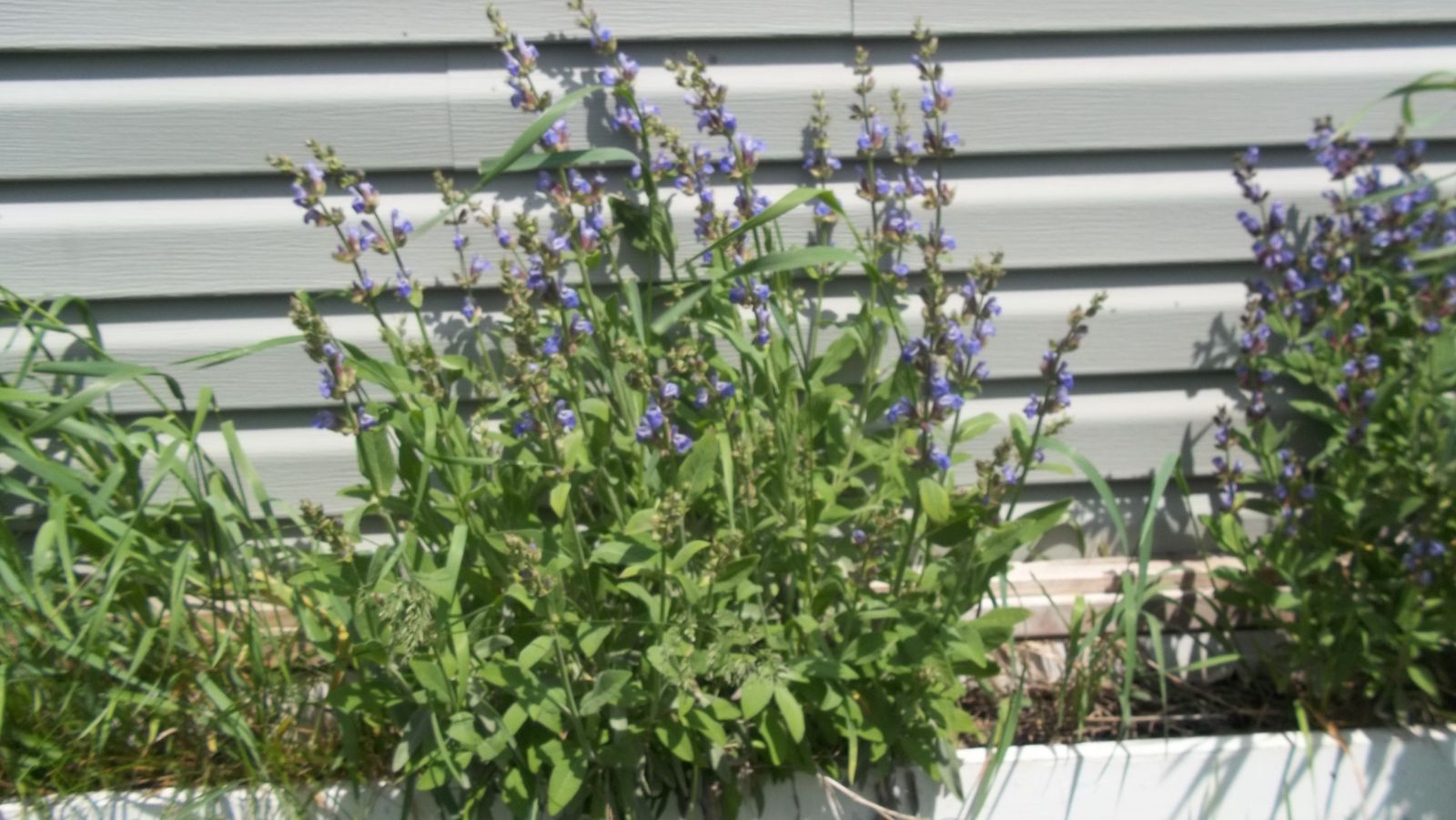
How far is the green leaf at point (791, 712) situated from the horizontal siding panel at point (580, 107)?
118cm

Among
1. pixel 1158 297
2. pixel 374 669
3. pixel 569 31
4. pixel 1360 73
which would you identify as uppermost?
pixel 569 31

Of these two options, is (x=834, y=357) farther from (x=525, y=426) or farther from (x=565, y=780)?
(x=565, y=780)

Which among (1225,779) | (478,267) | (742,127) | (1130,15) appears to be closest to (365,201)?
(478,267)

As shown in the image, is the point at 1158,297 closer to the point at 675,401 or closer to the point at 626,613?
the point at 675,401

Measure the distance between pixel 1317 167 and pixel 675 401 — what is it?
5.26ft

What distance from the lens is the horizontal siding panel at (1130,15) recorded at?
7.95 feet

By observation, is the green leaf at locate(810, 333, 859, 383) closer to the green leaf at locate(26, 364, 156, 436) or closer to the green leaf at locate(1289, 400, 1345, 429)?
the green leaf at locate(1289, 400, 1345, 429)

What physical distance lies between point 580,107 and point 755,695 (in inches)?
50.7

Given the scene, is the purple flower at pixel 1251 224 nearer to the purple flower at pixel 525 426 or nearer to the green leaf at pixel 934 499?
the green leaf at pixel 934 499

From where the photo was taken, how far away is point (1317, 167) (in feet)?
8.44

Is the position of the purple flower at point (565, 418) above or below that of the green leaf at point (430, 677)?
above

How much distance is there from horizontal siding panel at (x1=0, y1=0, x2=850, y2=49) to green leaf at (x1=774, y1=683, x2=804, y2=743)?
53.7 inches

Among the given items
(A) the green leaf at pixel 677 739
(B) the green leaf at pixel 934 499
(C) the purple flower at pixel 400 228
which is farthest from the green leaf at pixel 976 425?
(C) the purple flower at pixel 400 228

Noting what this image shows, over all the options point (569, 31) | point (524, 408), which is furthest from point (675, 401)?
point (569, 31)
